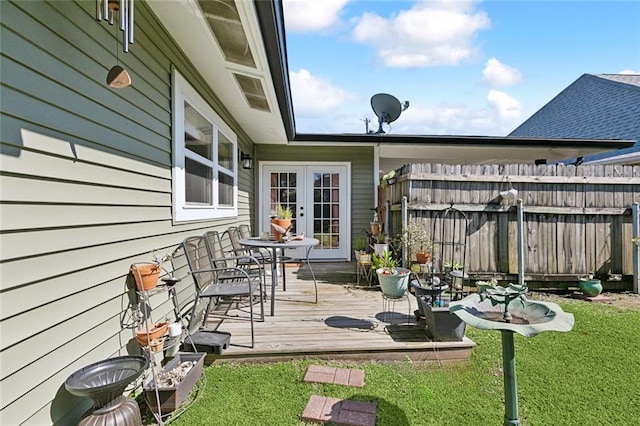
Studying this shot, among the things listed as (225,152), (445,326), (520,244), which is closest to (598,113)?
(520,244)

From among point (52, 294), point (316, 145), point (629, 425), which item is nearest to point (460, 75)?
point (316, 145)

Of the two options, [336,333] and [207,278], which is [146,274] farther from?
[336,333]

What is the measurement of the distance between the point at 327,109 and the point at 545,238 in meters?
18.5

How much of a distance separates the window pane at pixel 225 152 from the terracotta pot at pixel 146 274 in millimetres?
2321

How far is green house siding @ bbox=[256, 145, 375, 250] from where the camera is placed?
6.34 metres

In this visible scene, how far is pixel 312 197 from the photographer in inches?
253

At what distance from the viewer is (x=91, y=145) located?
5.37 ft

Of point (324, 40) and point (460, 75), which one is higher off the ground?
point (324, 40)

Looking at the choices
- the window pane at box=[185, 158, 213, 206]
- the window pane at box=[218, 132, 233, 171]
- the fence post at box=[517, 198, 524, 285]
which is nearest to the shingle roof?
the fence post at box=[517, 198, 524, 285]

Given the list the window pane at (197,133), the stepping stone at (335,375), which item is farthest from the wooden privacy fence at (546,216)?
the window pane at (197,133)

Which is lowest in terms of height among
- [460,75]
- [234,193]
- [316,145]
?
[234,193]

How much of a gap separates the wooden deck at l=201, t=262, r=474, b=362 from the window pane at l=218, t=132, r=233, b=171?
2.05 metres

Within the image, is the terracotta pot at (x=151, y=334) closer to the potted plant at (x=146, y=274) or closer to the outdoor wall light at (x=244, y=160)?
the potted plant at (x=146, y=274)

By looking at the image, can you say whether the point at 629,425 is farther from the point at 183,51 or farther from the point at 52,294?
the point at 183,51
